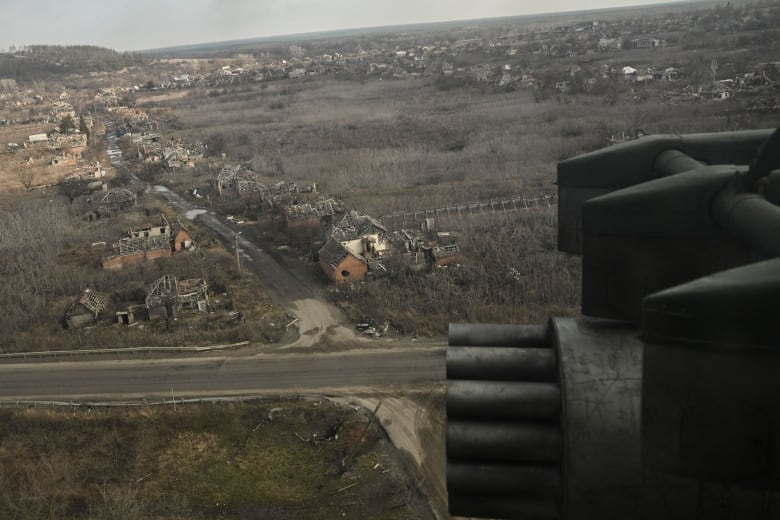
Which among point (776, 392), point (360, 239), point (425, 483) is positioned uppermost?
point (776, 392)

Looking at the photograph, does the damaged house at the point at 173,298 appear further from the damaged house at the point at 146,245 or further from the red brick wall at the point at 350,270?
the red brick wall at the point at 350,270

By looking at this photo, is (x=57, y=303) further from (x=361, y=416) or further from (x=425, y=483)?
(x=425, y=483)

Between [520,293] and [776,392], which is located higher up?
[776,392]

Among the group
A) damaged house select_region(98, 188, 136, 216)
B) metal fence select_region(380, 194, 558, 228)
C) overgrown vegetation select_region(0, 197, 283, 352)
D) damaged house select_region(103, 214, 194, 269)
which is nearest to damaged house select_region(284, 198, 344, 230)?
metal fence select_region(380, 194, 558, 228)

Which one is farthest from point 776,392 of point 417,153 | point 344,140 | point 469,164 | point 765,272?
point 344,140

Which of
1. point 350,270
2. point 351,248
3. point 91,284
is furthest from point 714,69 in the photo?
point 91,284

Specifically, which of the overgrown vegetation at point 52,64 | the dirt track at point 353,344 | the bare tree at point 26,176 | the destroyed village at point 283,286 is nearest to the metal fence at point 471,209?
the destroyed village at point 283,286

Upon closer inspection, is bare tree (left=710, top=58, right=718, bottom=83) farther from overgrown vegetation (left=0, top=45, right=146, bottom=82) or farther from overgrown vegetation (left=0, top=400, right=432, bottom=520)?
overgrown vegetation (left=0, top=45, right=146, bottom=82)
